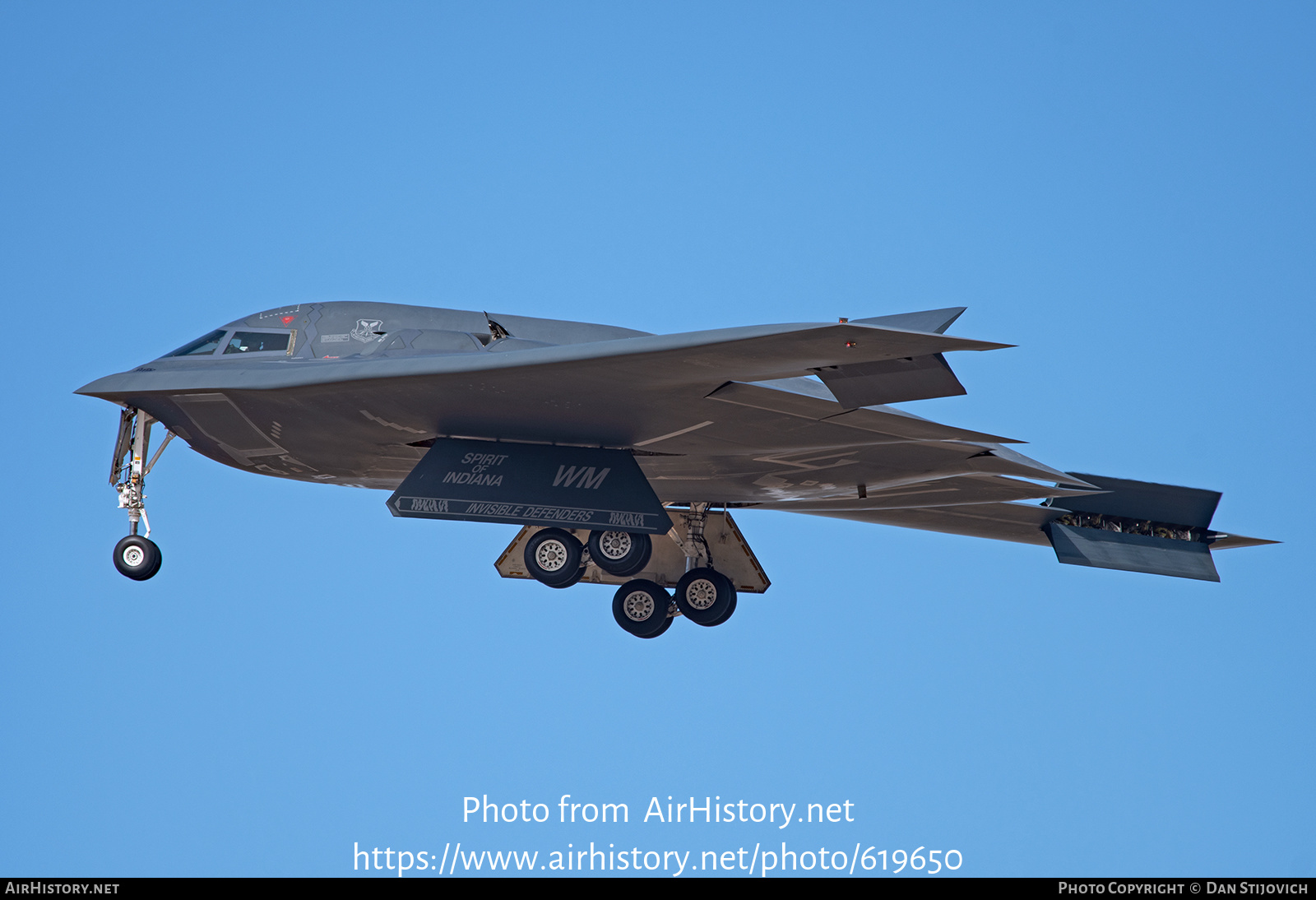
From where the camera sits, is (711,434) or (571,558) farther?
(571,558)

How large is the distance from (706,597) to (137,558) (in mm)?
6956

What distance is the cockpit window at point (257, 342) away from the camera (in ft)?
52.9

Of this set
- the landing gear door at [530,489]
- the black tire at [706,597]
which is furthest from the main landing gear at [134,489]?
the black tire at [706,597]

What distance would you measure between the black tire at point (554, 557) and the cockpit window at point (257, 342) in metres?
3.52

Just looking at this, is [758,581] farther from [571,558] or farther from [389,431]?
[389,431]

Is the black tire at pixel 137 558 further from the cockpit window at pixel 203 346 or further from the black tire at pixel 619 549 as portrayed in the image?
the black tire at pixel 619 549

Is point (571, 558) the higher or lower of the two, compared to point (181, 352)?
lower

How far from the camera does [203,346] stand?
1644cm

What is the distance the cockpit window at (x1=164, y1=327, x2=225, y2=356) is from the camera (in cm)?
1638

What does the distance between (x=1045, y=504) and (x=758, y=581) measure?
419cm

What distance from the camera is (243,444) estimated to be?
16391 millimetres
